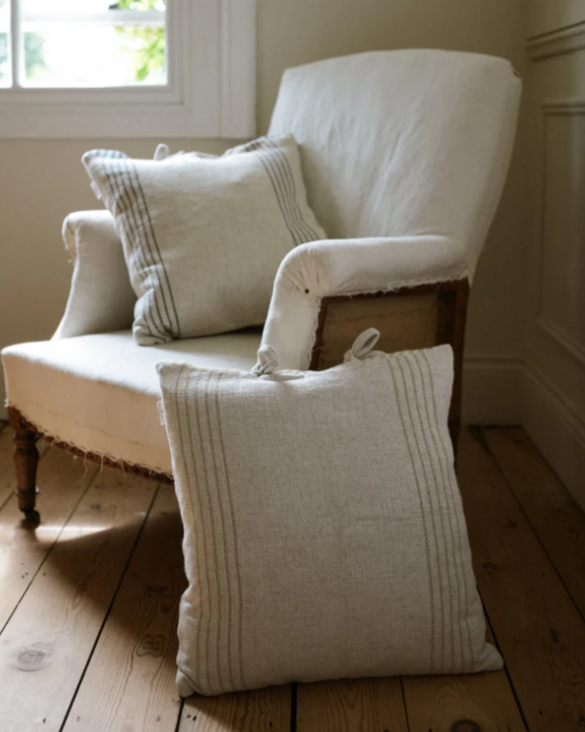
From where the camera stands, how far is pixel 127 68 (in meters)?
2.57

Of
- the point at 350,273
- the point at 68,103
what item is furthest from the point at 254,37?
the point at 350,273

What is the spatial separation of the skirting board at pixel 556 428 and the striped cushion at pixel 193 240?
0.76 metres

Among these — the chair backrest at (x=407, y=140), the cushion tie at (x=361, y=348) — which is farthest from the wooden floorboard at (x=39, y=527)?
the chair backrest at (x=407, y=140)

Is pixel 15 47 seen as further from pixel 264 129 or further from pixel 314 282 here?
pixel 314 282

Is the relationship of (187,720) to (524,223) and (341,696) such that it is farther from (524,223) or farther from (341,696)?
(524,223)

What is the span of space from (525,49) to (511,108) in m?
0.79

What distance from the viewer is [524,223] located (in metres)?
2.58

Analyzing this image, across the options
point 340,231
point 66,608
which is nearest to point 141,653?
point 66,608

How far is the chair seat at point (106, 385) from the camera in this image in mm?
1611

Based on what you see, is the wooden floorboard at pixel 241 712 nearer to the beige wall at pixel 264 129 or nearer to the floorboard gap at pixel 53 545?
the floorboard gap at pixel 53 545

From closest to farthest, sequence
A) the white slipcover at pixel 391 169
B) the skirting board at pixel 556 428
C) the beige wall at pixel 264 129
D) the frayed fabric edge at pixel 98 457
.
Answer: the white slipcover at pixel 391 169, the frayed fabric edge at pixel 98 457, the skirting board at pixel 556 428, the beige wall at pixel 264 129

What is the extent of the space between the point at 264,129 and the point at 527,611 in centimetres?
147

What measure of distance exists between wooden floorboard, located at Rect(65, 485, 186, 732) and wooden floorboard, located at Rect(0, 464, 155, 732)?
0.03 meters

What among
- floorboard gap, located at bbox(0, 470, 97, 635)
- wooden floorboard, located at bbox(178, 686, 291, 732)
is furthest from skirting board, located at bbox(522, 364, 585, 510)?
floorboard gap, located at bbox(0, 470, 97, 635)
